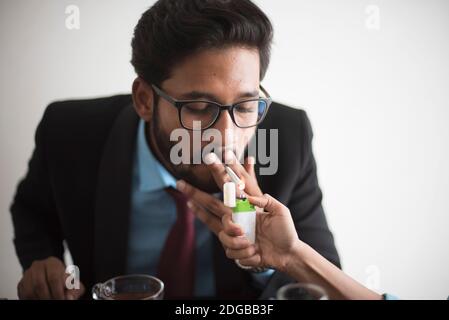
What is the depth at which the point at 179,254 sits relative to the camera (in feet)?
3.62

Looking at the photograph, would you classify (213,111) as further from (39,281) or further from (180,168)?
(39,281)

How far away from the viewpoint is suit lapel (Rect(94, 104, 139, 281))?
1.10 m

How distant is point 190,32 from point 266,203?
0.40m

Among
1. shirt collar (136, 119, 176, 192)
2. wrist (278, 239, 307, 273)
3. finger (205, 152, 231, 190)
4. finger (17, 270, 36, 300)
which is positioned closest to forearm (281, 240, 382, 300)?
wrist (278, 239, 307, 273)

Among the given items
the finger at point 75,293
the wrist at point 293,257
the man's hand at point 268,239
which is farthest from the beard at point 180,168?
the finger at point 75,293

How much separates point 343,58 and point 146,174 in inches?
21.9

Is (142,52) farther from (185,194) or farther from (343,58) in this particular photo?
(343,58)

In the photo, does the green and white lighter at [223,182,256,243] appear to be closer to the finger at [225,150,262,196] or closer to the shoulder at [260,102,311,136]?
the finger at [225,150,262,196]

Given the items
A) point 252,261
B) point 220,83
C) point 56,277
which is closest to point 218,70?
point 220,83

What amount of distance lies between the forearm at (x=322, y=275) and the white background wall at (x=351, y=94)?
12 centimetres

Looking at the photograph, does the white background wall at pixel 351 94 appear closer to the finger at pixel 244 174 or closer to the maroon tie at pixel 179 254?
the finger at pixel 244 174
